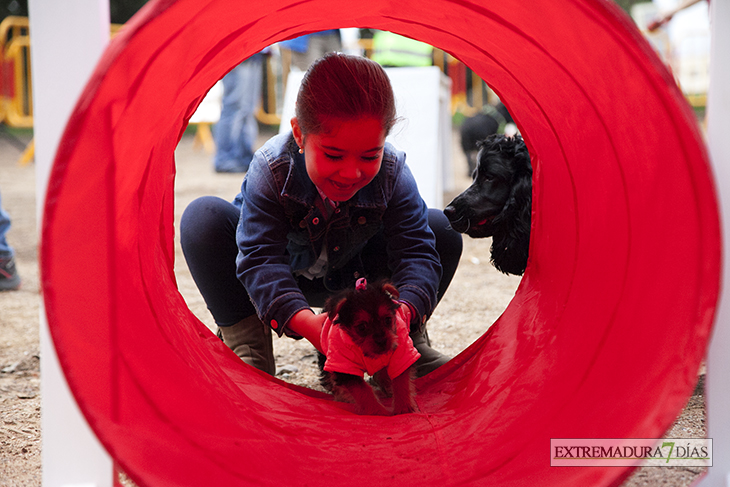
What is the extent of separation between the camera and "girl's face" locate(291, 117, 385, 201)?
5.31 ft

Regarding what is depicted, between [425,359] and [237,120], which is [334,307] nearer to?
[425,359]

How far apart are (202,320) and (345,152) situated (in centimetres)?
159

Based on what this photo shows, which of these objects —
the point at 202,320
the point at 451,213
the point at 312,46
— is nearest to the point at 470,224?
the point at 451,213

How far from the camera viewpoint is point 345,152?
1.63 m

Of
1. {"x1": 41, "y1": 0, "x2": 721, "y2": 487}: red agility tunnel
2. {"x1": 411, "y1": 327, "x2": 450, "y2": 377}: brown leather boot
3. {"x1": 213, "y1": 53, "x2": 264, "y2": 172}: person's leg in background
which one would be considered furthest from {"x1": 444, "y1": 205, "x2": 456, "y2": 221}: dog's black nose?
{"x1": 213, "y1": 53, "x2": 264, "y2": 172}: person's leg in background

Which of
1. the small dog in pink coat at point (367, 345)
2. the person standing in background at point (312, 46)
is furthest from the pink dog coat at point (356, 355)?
the person standing in background at point (312, 46)

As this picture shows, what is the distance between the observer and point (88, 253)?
108 cm

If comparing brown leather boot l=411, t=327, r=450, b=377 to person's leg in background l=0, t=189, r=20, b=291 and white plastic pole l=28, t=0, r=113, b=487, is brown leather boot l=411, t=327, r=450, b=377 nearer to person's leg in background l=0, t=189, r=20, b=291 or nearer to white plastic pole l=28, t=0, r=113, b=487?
white plastic pole l=28, t=0, r=113, b=487

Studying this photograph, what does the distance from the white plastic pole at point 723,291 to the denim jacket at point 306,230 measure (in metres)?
0.78

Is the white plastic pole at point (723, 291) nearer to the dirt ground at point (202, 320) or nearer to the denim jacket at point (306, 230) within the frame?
the dirt ground at point (202, 320)

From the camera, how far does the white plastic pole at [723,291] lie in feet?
4.30

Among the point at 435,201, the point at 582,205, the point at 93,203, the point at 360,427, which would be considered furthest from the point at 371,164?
the point at 435,201

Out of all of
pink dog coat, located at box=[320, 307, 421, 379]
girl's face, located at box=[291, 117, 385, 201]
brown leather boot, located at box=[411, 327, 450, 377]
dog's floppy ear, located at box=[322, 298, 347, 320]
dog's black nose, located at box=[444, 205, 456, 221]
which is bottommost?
brown leather boot, located at box=[411, 327, 450, 377]

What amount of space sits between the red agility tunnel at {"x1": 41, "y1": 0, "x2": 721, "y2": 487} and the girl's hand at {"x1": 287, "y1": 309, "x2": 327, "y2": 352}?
0.19m
